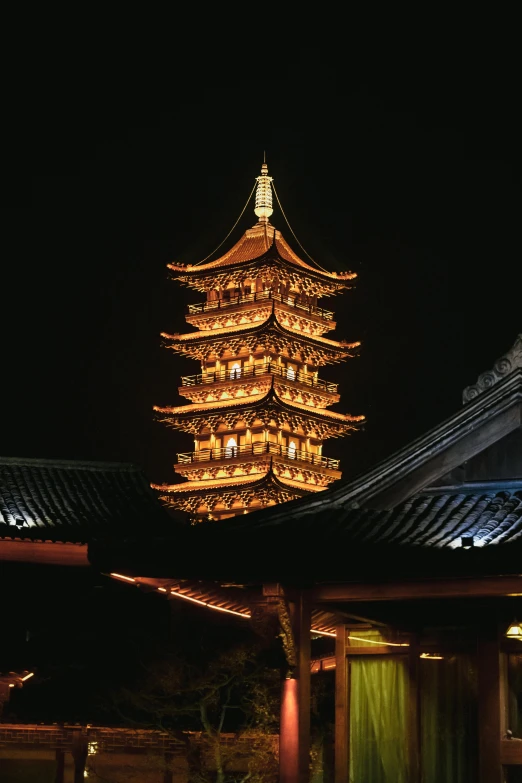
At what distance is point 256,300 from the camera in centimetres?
6531

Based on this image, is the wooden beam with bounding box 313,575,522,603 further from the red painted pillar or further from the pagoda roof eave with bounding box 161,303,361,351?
the pagoda roof eave with bounding box 161,303,361,351

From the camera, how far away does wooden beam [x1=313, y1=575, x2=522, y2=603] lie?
13.4 metres

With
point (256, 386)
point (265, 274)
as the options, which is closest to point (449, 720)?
point (256, 386)

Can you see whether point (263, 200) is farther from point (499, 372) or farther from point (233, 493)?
point (499, 372)

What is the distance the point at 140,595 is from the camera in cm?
3444

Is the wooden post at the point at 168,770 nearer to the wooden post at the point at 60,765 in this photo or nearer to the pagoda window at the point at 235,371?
the wooden post at the point at 60,765

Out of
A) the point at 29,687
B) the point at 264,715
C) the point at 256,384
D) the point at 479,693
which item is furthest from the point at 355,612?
the point at 256,384

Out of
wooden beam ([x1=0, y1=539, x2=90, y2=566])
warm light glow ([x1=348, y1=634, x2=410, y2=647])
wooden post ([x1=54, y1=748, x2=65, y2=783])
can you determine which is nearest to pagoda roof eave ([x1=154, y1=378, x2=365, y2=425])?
wooden beam ([x1=0, y1=539, x2=90, y2=566])

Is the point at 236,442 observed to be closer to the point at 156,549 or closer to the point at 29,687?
the point at 29,687

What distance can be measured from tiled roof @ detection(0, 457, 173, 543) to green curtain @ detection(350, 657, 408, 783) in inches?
693

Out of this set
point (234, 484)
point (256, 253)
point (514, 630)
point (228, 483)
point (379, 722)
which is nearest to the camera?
point (514, 630)

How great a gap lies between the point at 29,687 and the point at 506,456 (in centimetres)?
1743

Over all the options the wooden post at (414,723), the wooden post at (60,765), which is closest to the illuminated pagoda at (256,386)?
the wooden post at (60,765)

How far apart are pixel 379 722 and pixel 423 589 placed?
2.57 metres
